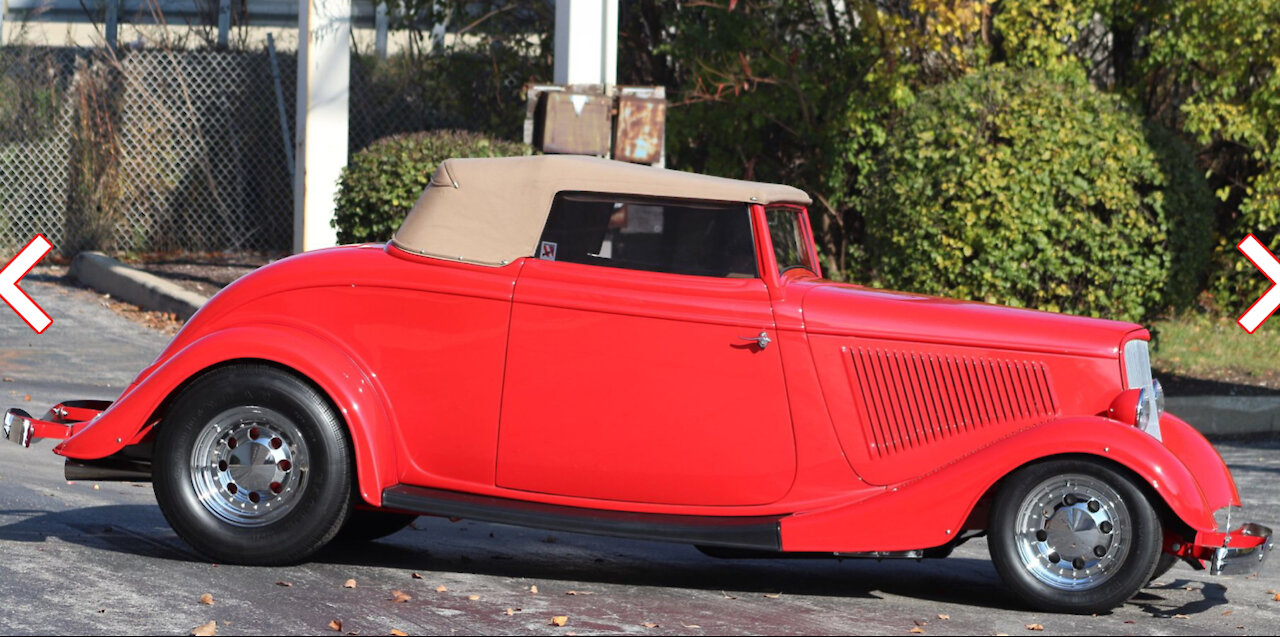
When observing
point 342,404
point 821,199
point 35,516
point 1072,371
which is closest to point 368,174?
point 821,199

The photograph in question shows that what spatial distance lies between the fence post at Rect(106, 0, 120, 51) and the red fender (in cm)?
1458

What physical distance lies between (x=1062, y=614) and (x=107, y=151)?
1442cm

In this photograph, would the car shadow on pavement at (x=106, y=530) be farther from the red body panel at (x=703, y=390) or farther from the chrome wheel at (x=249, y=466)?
the red body panel at (x=703, y=390)

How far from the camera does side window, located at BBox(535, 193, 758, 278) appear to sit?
598cm

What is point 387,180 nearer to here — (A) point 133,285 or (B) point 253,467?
(A) point 133,285

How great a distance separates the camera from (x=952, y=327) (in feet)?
19.1

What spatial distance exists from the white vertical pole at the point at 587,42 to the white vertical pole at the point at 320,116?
3383mm

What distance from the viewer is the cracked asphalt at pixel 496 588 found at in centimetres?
522

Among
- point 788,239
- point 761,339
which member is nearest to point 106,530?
point 761,339

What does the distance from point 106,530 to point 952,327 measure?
12.7ft

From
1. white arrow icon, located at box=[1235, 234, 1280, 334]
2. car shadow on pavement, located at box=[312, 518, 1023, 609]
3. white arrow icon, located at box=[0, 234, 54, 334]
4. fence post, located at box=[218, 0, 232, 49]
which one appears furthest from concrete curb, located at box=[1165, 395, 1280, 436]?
fence post, located at box=[218, 0, 232, 49]

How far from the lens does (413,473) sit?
5.97m

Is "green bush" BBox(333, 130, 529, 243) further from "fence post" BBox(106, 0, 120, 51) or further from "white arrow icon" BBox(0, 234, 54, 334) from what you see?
"fence post" BBox(106, 0, 120, 51)

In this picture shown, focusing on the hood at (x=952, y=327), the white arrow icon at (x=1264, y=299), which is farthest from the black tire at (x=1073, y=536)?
the white arrow icon at (x=1264, y=299)
